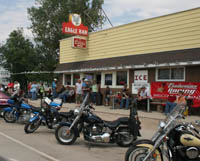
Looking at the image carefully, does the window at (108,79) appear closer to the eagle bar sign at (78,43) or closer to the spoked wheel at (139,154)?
the eagle bar sign at (78,43)

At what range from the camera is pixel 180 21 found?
41.7ft

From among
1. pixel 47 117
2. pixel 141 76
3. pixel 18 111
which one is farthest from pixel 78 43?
pixel 47 117

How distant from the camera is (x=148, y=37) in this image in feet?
46.8

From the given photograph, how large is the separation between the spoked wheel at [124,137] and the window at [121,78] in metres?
8.43

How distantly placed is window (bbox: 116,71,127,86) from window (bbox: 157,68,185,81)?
2617 mm

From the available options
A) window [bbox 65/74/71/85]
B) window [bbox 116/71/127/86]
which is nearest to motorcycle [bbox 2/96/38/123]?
window [bbox 116/71/127/86]

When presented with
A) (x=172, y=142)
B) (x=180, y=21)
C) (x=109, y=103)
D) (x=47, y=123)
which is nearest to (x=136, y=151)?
(x=172, y=142)

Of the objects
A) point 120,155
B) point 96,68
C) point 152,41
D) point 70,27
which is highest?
point 70,27

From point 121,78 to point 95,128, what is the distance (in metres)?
9.09

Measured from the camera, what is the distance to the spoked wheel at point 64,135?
7.19 metres

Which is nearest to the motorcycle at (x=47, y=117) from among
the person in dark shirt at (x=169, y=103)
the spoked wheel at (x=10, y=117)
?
the spoked wheel at (x=10, y=117)

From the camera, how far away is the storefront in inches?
Result: 479

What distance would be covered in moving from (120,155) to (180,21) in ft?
29.1

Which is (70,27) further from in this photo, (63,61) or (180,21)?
(180,21)
